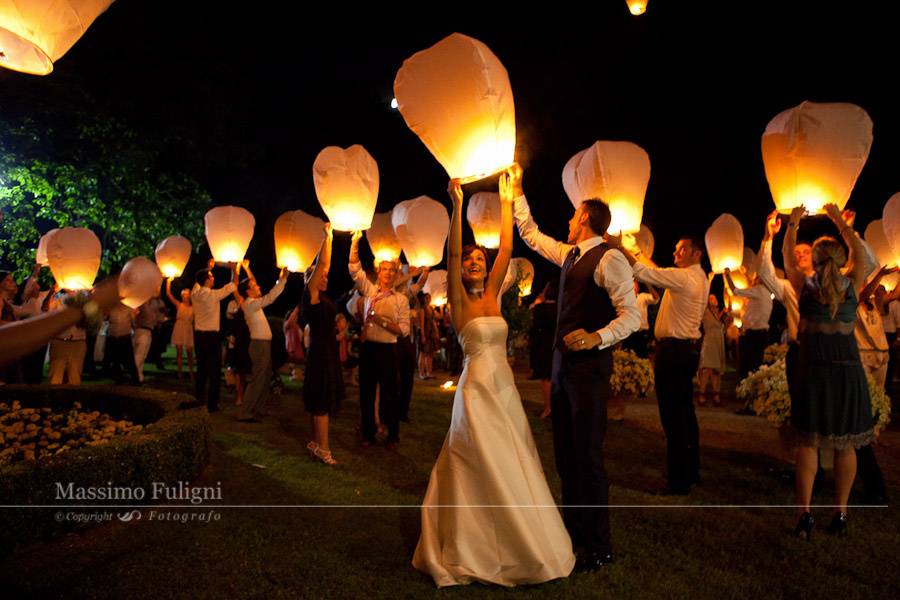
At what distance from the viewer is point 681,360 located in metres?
5.95

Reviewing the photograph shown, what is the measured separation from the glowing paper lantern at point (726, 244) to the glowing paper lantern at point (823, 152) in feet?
16.3

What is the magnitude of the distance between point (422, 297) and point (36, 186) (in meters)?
9.71

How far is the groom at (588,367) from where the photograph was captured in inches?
155

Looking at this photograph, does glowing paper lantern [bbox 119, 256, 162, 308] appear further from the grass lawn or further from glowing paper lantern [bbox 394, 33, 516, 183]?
glowing paper lantern [bbox 394, 33, 516, 183]

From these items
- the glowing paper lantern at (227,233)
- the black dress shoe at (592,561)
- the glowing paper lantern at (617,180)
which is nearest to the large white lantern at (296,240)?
the glowing paper lantern at (227,233)

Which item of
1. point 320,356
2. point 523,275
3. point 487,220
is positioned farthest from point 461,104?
point 523,275

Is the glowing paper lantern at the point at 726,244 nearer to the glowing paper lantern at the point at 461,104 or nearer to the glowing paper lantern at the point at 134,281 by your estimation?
the glowing paper lantern at the point at 461,104

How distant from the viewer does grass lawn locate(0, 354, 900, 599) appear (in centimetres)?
364

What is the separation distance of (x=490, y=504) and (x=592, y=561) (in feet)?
2.87

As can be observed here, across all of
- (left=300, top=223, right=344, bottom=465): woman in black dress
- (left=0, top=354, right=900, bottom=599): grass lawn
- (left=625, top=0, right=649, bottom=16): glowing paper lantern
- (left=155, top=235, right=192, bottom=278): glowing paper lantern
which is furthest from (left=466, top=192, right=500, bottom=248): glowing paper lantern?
(left=155, top=235, right=192, bottom=278): glowing paper lantern

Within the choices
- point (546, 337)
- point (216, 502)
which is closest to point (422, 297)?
point (546, 337)

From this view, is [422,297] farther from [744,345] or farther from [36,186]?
[36,186]

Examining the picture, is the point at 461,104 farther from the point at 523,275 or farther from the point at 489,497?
the point at 523,275

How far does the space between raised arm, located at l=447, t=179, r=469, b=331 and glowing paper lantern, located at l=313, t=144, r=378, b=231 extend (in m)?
2.47
